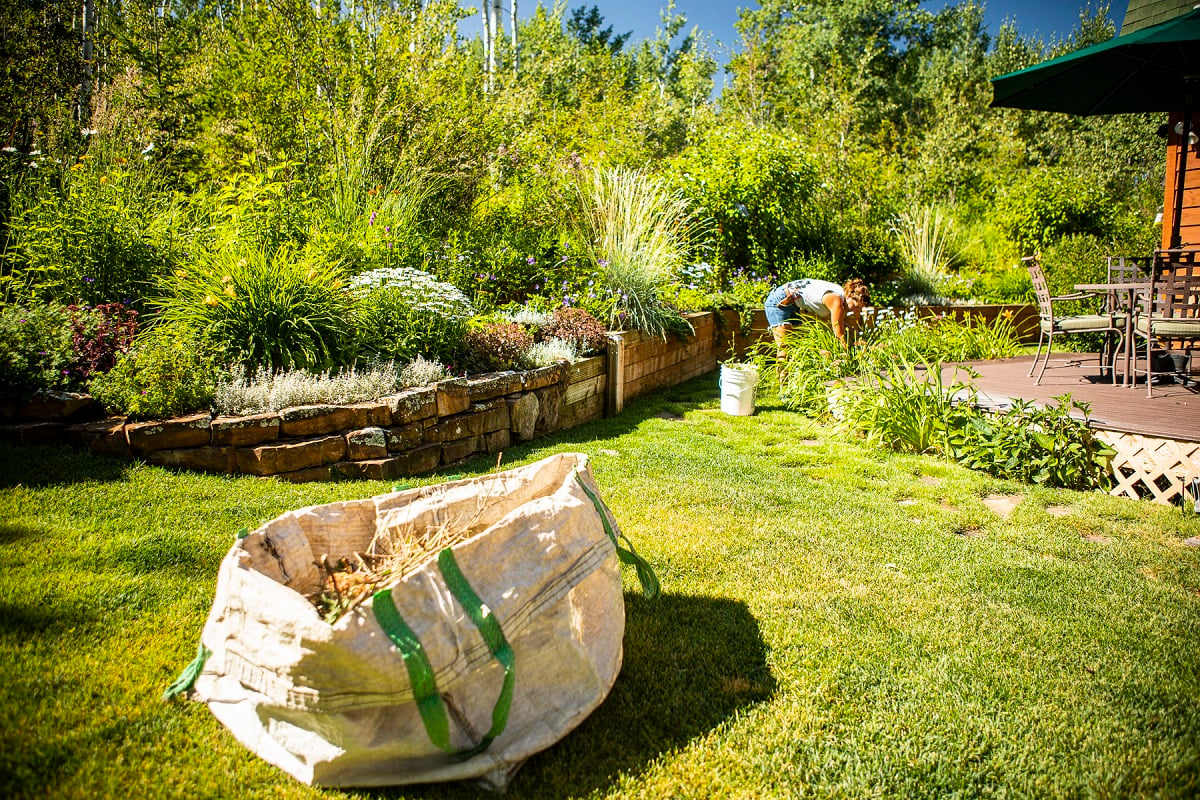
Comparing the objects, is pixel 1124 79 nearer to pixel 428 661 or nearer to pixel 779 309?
pixel 779 309

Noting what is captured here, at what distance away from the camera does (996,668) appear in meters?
2.25

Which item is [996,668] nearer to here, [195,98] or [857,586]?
[857,586]

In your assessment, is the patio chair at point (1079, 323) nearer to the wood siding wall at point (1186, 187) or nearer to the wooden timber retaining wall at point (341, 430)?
the wood siding wall at point (1186, 187)

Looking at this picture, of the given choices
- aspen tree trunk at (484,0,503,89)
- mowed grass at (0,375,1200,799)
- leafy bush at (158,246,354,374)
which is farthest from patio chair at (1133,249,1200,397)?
aspen tree trunk at (484,0,503,89)

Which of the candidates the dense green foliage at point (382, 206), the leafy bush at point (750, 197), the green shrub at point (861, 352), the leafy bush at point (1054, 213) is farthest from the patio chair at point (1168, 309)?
the leafy bush at point (1054, 213)

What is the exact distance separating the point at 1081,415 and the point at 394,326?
4.41 m

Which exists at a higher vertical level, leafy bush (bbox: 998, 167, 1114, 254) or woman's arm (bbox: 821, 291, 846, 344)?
leafy bush (bbox: 998, 167, 1114, 254)

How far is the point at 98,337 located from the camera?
386cm

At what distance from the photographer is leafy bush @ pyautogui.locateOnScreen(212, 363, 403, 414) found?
11.9ft

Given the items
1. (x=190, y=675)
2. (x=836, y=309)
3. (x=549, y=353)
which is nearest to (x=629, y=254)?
(x=549, y=353)

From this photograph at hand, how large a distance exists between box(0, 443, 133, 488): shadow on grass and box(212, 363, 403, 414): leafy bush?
564mm

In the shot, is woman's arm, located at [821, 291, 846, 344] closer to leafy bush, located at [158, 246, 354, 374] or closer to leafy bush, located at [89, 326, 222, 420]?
leafy bush, located at [158, 246, 354, 374]

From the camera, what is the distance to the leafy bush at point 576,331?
18.3ft

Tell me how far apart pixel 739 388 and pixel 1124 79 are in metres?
4.32
